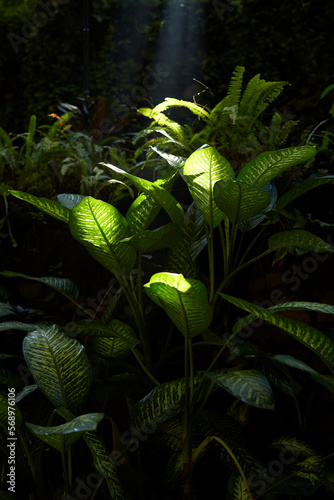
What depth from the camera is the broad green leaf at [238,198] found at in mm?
1049

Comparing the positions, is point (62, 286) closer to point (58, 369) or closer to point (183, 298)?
point (58, 369)

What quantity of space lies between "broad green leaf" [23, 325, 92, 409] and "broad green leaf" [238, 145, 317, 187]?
69 centimetres

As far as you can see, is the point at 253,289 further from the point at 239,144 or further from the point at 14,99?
the point at 14,99

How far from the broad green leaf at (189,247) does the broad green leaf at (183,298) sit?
1.04 feet

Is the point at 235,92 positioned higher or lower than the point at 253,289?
higher

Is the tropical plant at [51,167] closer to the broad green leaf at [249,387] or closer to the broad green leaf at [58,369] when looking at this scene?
the broad green leaf at [58,369]

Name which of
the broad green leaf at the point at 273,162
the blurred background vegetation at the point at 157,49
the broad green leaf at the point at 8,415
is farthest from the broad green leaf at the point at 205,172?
the blurred background vegetation at the point at 157,49

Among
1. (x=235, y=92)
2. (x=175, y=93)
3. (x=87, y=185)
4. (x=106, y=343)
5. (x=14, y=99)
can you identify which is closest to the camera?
(x=106, y=343)

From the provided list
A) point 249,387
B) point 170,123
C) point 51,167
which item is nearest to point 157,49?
point 51,167

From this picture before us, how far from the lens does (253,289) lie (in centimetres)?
150

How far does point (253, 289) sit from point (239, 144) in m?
0.57

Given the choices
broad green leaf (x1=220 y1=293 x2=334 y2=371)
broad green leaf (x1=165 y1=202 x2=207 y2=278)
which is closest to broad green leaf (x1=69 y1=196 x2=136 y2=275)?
broad green leaf (x1=165 y1=202 x2=207 y2=278)

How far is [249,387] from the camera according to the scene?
0.88 m

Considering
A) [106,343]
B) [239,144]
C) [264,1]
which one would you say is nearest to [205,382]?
[106,343]
